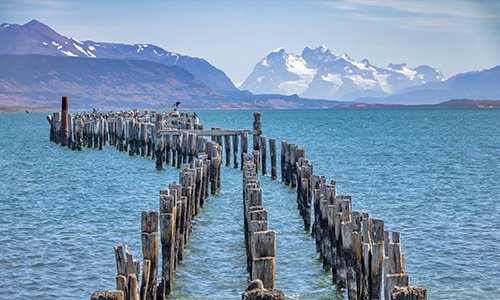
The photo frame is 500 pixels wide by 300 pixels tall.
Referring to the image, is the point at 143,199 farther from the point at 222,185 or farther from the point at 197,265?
the point at 197,265

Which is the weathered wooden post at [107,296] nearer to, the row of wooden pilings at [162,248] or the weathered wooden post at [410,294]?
the row of wooden pilings at [162,248]

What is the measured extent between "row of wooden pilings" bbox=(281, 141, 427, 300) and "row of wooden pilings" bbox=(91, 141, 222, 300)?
3024 millimetres

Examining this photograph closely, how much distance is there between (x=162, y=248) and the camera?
1625 centimetres

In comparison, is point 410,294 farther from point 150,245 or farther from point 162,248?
point 162,248

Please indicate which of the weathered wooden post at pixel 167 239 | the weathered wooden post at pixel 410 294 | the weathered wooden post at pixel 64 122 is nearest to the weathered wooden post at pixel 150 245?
the weathered wooden post at pixel 167 239

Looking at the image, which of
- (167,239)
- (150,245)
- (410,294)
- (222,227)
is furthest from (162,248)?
(222,227)

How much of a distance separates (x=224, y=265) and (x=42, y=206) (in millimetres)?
12585

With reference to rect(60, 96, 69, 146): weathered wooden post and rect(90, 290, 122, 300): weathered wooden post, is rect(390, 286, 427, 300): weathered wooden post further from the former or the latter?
rect(60, 96, 69, 146): weathered wooden post

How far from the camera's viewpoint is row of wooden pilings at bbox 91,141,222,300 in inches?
437

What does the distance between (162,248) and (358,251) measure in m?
4.14

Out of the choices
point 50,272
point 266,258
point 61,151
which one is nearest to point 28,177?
point 61,151

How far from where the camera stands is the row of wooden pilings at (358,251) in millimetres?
10961

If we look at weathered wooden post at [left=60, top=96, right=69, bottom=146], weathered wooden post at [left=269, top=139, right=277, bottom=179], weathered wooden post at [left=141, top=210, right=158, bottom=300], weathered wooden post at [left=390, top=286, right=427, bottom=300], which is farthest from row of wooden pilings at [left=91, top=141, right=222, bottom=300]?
weathered wooden post at [left=60, top=96, right=69, bottom=146]

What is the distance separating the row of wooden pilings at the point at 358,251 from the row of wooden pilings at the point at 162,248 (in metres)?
3.02
